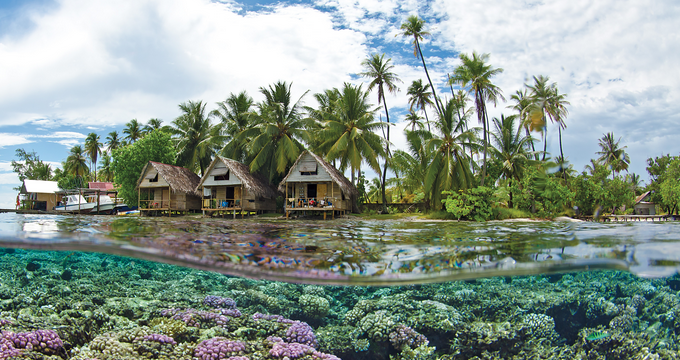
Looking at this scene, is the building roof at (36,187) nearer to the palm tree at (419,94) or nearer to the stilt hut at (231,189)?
the stilt hut at (231,189)

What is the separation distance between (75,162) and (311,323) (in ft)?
191

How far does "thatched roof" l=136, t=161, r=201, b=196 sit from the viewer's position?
28844 mm

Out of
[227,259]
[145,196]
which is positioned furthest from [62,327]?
[145,196]

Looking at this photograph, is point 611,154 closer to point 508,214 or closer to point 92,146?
point 508,214

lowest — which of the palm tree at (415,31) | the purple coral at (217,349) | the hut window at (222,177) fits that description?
the purple coral at (217,349)

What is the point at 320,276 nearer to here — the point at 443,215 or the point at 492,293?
the point at 492,293

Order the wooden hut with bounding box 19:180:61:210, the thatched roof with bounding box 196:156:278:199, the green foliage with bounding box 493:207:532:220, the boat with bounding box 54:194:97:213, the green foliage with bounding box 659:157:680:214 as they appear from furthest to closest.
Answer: the wooden hut with bounding box 19:180:61:210 < the green foliage with bounding box 659:157:680:214 < the boat with bounding box 54:194:97:213 < the thatched roof with bounding box 196:156:278:199 < the green foliage with bounding box 493:207:532:220

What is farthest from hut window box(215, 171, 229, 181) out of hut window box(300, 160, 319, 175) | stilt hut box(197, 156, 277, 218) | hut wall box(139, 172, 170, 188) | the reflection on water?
the reflection on water

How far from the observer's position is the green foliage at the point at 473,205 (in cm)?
2136

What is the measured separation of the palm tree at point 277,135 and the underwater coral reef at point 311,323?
53.3ft

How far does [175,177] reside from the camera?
30016 millimetres

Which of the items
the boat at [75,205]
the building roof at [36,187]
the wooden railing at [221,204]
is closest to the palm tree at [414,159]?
the wooden railing at [221,204]

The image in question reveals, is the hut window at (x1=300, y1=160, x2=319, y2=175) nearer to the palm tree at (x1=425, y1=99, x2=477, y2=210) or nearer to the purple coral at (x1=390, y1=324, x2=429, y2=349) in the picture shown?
the palm tree at (x1=425, y1=99, x2=477, y2=210)

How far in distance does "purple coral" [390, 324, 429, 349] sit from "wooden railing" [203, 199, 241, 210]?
21.3m
